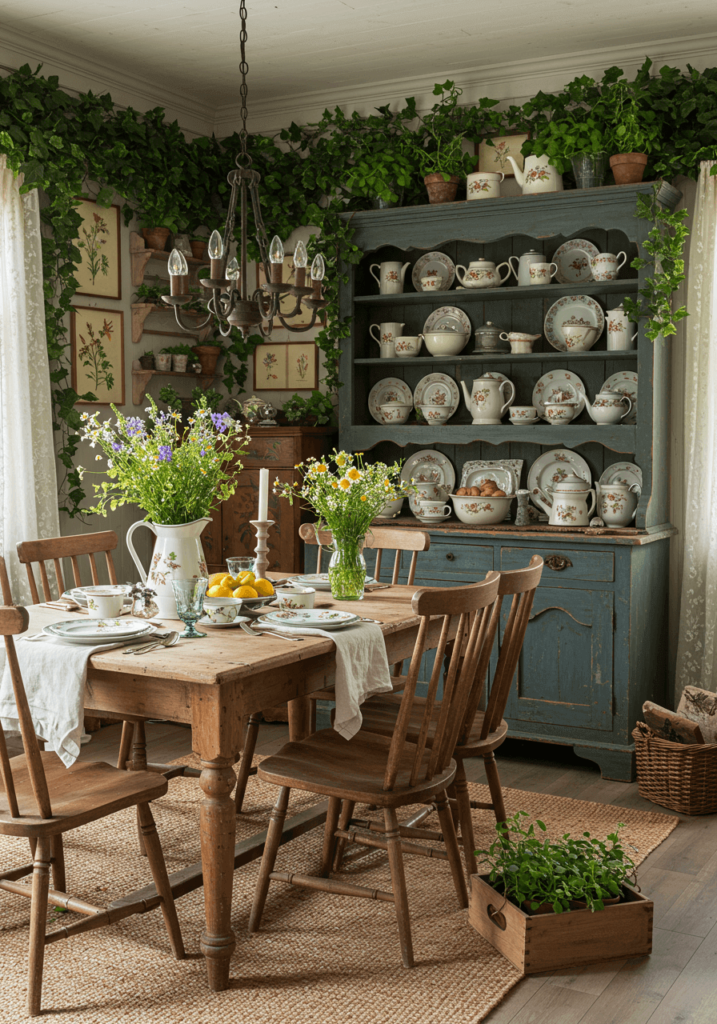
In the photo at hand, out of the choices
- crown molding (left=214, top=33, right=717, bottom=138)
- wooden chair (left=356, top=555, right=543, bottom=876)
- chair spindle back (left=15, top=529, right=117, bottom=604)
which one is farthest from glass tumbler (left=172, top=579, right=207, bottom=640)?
crown molding (left=214, top=33, right=717, bottom=138)

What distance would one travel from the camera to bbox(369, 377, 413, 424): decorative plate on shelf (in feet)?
15.2

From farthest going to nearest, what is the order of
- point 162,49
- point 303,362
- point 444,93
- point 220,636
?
1. point 303,362
2. point 444,93
3. point 162,49
4. point 220,636

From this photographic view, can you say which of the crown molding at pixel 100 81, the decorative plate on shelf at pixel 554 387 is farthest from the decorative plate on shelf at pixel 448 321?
the crown molding at pixel 100 81

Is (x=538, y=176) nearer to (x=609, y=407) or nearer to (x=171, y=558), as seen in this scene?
(x=609, y=407)

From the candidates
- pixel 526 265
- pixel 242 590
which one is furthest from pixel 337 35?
pixel 242 590

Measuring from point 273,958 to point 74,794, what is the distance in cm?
64

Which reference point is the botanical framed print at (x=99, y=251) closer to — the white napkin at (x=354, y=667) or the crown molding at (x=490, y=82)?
the crown molding at (x=490, y=82)

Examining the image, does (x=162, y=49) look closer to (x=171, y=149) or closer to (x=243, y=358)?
(x=171, y=149)

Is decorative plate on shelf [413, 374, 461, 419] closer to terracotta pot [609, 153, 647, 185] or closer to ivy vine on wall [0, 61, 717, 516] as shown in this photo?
ivy vine on wall [0, 61, 717, 516]

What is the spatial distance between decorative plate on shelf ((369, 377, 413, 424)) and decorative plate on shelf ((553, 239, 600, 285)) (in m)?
0.84

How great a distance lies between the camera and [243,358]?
5004mm

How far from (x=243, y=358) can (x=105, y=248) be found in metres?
0.88

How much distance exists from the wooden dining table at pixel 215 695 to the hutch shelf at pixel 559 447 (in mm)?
1597

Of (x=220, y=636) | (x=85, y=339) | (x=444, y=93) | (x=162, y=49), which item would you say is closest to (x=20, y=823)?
(x=220, y=636)
